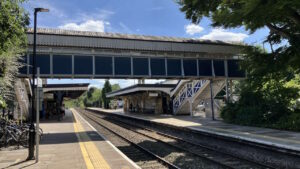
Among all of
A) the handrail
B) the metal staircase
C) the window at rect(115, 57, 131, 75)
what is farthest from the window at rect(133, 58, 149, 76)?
the handrail

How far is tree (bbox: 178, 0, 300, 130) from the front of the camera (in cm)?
988

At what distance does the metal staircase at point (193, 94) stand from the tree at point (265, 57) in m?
4.88

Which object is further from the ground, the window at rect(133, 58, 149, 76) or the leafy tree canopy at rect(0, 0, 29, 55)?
the window at rect(133, 58, 149, 76)

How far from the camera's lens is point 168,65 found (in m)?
21.2

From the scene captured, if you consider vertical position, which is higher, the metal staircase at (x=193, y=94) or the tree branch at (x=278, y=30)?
the tree branch at (x=278, y=30)

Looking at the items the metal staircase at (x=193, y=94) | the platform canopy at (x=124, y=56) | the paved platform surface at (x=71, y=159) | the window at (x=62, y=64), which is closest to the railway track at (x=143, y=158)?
the paved platform surface at (x=71, y=159)

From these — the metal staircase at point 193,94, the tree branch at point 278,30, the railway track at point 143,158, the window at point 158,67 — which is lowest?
the railway track at point 143,158

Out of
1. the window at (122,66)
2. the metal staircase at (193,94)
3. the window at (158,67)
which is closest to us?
the window at (122,66)

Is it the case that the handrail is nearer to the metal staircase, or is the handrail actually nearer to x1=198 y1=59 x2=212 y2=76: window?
the metal staircase

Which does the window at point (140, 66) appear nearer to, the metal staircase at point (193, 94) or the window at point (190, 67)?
the window at point (190, 67)

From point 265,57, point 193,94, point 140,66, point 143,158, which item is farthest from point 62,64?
point 193,94

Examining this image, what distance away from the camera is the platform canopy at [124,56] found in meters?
18.3

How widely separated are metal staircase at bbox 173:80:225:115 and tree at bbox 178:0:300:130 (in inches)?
192

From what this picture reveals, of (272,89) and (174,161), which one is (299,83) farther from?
(174,161)
